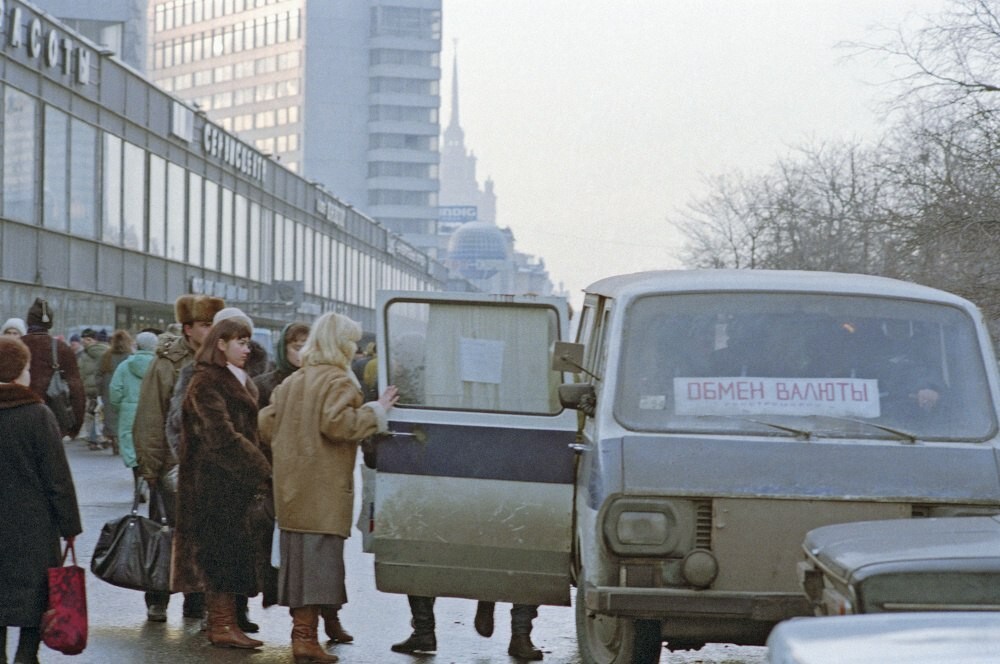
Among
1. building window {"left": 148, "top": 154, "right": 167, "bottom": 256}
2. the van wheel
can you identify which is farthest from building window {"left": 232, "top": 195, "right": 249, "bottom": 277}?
the van wheel

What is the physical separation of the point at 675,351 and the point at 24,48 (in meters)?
27.4

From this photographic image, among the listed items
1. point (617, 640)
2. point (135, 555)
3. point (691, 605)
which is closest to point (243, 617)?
point (135, 555)

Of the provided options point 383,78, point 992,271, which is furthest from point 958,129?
point 383,78

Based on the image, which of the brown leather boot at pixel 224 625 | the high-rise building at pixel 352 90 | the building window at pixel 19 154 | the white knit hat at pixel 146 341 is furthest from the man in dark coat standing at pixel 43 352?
the high-rise building at pixel 352 90

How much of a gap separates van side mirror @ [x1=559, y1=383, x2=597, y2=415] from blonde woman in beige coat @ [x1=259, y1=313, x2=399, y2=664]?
123 centimetres

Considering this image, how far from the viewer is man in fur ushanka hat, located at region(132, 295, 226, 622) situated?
899 centimetres

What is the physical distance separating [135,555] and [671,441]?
3438mm

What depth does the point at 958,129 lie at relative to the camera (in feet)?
78.7

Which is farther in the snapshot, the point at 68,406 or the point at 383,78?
the point at 383,78

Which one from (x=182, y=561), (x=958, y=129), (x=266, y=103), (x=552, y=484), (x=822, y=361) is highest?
(x=266, y=103)

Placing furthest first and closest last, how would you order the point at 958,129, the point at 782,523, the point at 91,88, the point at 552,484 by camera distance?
the point at 91,88 → the point at 958,129 → the point at 552,484 → the point at 782,523

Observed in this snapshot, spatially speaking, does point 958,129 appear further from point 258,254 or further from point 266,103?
point 266,103

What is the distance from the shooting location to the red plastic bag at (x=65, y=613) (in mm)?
6961

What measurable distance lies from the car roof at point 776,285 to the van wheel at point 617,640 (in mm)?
1318
